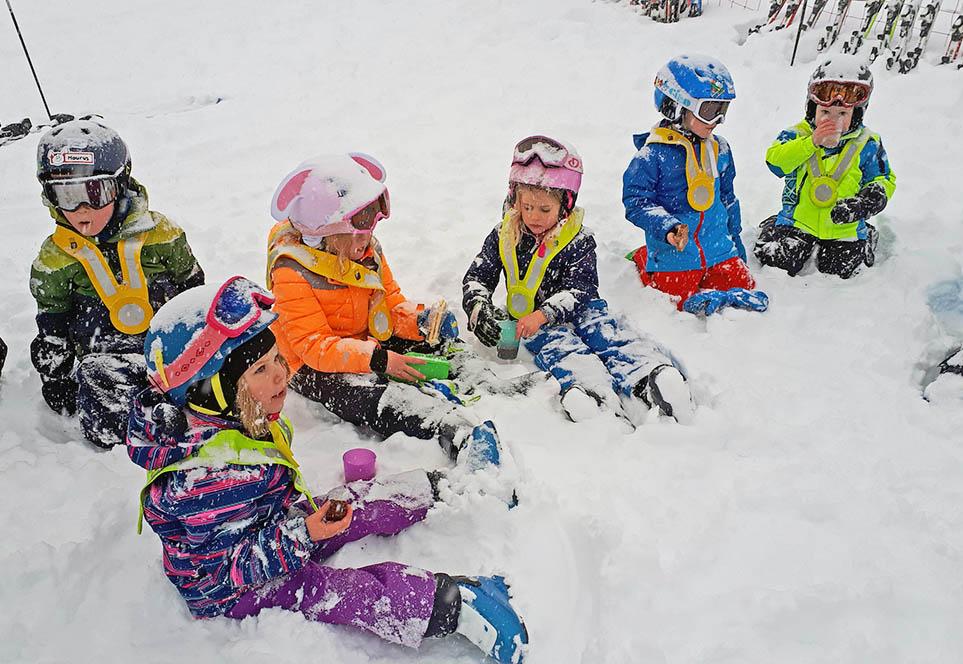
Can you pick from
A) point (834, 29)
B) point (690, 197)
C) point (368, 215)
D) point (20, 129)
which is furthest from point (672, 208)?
point (20, 129)

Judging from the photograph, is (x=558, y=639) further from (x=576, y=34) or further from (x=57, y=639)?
(x=576, y=34)

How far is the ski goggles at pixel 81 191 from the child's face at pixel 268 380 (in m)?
1.38

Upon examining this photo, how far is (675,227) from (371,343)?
6.01 ft

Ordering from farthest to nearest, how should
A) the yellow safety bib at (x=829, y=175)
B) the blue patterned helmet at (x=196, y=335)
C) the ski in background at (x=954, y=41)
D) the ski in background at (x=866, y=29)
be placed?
the ski in background at (x=866, y=29) < the ski in background at (x=954, y=41) < the yellow safety bib at (x=829, y=175) < the blue patterned helmet at (x=196, y=335)

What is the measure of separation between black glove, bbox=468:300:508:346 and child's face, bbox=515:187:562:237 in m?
0.51

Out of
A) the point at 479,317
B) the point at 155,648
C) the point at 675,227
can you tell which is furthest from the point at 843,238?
the point at 155,648

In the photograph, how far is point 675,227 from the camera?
381 cm

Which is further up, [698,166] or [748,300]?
[698,166]

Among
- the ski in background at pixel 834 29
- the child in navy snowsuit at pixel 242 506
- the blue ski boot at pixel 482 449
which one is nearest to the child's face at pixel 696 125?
the blue ski boot at pixel 482 449

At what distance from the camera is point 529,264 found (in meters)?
3.73

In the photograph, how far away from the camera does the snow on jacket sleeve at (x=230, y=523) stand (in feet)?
6.72

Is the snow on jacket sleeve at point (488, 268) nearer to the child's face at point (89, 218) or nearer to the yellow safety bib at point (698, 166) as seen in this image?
the yellow safety bib at point (698, 166)

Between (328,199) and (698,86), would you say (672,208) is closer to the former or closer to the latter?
(698,86)

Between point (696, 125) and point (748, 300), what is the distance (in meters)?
1.03
